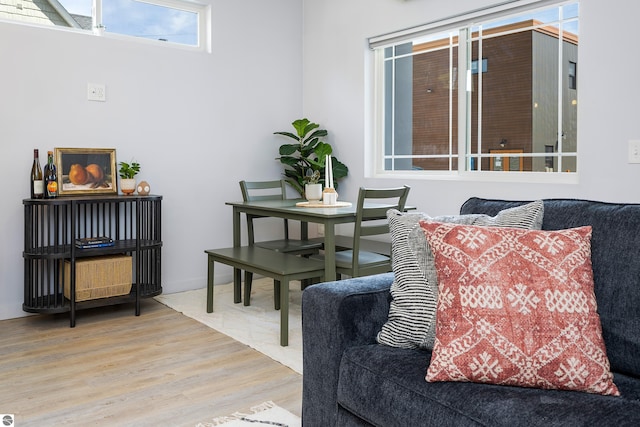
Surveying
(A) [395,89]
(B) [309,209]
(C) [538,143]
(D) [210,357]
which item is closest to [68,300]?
(D) [210,357]

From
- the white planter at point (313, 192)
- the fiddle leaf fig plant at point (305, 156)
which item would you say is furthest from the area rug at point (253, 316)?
the fiddle leaf fig plant at point (305, 156)

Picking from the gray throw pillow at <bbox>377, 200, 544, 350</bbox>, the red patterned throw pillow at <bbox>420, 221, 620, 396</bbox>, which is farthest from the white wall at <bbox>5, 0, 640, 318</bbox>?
the red patterned throw pillow at <bbox>420, 221, 620, 396</bbox>

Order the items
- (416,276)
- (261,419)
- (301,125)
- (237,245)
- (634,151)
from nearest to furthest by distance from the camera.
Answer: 1. (416,276)
2. (261,419)
3. (634,151)
4. (237,245)
5. (301,125)

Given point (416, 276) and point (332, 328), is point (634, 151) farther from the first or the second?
point (332, 328)

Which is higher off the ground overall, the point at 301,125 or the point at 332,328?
the point at 301,125

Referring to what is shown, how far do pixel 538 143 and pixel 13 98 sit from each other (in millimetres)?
3276

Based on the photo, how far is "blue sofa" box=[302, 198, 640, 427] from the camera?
1239 millimetres

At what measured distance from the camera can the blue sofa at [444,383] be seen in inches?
48.8

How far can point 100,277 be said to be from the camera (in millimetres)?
3535

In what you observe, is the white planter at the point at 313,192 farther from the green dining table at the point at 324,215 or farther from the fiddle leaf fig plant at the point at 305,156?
the fiddle leaf fig plant at the point at 305,156

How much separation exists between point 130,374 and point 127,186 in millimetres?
1553

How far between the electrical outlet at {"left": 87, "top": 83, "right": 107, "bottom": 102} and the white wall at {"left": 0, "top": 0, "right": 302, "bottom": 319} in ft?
0.11

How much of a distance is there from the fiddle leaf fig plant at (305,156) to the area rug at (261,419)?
7.90 ft

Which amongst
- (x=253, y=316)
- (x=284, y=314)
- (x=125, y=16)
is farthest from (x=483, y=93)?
(x=125, y=16)
